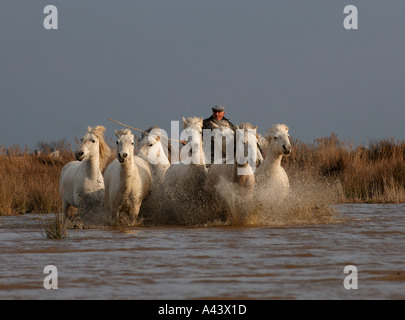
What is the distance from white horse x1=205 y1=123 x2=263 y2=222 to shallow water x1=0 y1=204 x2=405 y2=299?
0.63m

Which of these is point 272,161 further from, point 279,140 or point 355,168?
point 355,168

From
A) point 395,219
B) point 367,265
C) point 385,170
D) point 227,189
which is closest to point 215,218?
point 227,189

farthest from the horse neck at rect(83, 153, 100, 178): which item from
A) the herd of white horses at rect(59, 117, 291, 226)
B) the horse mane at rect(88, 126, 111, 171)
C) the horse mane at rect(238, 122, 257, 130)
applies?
the horse mane at rect(238, 122, 257, 130)

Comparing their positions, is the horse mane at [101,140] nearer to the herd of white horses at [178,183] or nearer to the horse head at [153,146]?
the herd of white horses at [178,183]

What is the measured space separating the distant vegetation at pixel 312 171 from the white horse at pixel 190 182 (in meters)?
4.50

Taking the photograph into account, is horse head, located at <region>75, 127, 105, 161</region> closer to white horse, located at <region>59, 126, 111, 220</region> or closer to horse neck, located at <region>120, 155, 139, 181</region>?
white horse, located at <region>59, 126, 111, 220</region>

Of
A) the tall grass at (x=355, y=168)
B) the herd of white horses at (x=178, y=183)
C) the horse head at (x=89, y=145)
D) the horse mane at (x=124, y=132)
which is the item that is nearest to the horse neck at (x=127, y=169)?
the herd of white horses at (x=178, y=183)

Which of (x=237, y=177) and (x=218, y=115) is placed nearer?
(x=237, y=177)

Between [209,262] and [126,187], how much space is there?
4.67 metres

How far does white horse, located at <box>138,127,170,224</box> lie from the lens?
45.6ft

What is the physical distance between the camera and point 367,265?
325 inches

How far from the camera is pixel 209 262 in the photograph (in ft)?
28.1

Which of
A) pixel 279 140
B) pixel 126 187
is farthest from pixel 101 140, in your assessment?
pixel 279 140

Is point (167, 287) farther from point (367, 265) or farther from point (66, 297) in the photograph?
point (367, 265)
